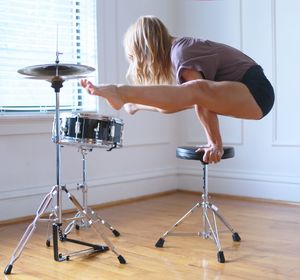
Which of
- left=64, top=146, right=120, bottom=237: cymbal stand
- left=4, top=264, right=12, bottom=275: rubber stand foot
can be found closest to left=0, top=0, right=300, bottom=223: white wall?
left=64, top=146, right=120, bottom=237: cymbal stand

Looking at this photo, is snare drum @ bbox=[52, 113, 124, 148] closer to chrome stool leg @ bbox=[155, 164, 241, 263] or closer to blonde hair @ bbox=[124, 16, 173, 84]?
blonde hair @ bbox=[124, 16, 173, 84]

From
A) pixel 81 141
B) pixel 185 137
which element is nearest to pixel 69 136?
pixel 81 141

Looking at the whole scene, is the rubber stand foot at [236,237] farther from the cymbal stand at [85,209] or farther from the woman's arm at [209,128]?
the cymbal stand at [85,209]

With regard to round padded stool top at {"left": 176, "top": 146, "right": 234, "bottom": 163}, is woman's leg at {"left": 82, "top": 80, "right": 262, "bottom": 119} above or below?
above

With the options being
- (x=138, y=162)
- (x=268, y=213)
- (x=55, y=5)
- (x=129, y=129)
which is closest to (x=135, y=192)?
(x=138, y=162)

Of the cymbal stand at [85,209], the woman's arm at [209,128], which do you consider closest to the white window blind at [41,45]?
the cymbal stand at [85,209]

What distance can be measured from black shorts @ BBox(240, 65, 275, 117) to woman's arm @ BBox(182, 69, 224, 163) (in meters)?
0.23

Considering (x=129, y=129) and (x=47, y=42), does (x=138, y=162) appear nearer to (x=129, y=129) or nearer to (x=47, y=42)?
(x=129, y=129)

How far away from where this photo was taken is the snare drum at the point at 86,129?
2.76 meters

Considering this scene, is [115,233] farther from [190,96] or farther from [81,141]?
[190,96]

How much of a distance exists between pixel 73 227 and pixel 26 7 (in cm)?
170

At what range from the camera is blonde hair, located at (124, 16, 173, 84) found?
99.5 inches

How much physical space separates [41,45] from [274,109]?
2000 mm

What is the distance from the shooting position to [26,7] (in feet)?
12.7
